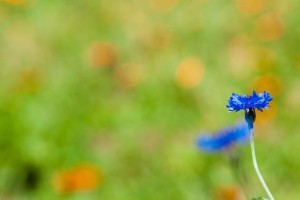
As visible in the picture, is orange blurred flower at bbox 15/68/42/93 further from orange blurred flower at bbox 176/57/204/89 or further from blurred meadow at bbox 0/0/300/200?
orange blurred flower at bbox 176/57/204/89

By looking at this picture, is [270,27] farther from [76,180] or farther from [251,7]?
[76,180]

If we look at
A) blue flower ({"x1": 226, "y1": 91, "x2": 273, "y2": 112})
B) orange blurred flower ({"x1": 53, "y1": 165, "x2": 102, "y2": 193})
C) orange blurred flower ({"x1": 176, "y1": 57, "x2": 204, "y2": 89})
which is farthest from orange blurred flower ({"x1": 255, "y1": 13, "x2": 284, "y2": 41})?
blue flower ({"x1": 226, "y1": 91, "x2": 273, "y2": 112})

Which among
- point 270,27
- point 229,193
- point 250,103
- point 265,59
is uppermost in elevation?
point 270,27

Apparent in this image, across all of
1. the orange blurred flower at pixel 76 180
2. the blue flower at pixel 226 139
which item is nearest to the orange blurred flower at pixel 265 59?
the orange blurred flower at pixel 76 180

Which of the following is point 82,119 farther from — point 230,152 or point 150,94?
point 230,152

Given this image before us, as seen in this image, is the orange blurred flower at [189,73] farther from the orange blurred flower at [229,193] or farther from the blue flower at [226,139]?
the blue flower at [226,139]

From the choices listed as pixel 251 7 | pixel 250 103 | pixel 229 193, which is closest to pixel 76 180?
pixel 229 193
